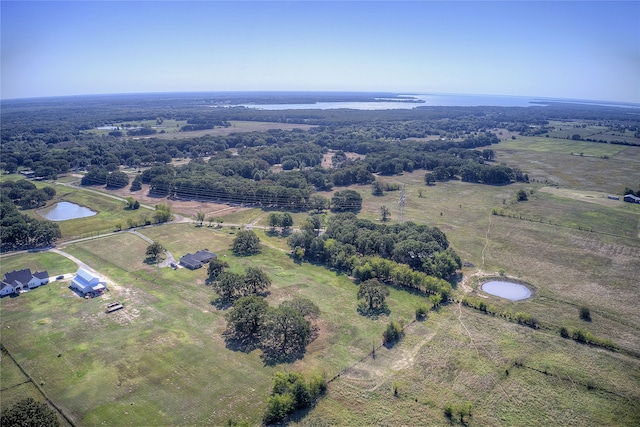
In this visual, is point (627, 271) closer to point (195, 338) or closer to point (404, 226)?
point (404, 226)

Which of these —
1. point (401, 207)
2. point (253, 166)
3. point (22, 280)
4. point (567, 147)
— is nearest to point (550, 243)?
point (401, 207)

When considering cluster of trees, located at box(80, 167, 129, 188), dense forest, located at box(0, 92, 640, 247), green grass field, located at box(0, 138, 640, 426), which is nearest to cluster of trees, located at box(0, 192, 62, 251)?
dense forest, located at box(0, 92, 640, 247)

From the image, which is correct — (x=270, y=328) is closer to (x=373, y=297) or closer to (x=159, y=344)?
(x=159, y=344)

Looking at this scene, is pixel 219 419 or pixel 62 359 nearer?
pixel 219 419

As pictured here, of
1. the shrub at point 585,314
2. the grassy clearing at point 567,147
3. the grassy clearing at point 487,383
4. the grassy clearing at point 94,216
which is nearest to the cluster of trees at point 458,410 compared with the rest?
the grassy clearing at point 487,383

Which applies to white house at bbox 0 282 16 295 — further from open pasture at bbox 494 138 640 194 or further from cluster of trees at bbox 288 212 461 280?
open pasture at bbox 494 138 640 194

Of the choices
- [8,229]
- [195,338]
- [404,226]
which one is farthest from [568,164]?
[8,229]
